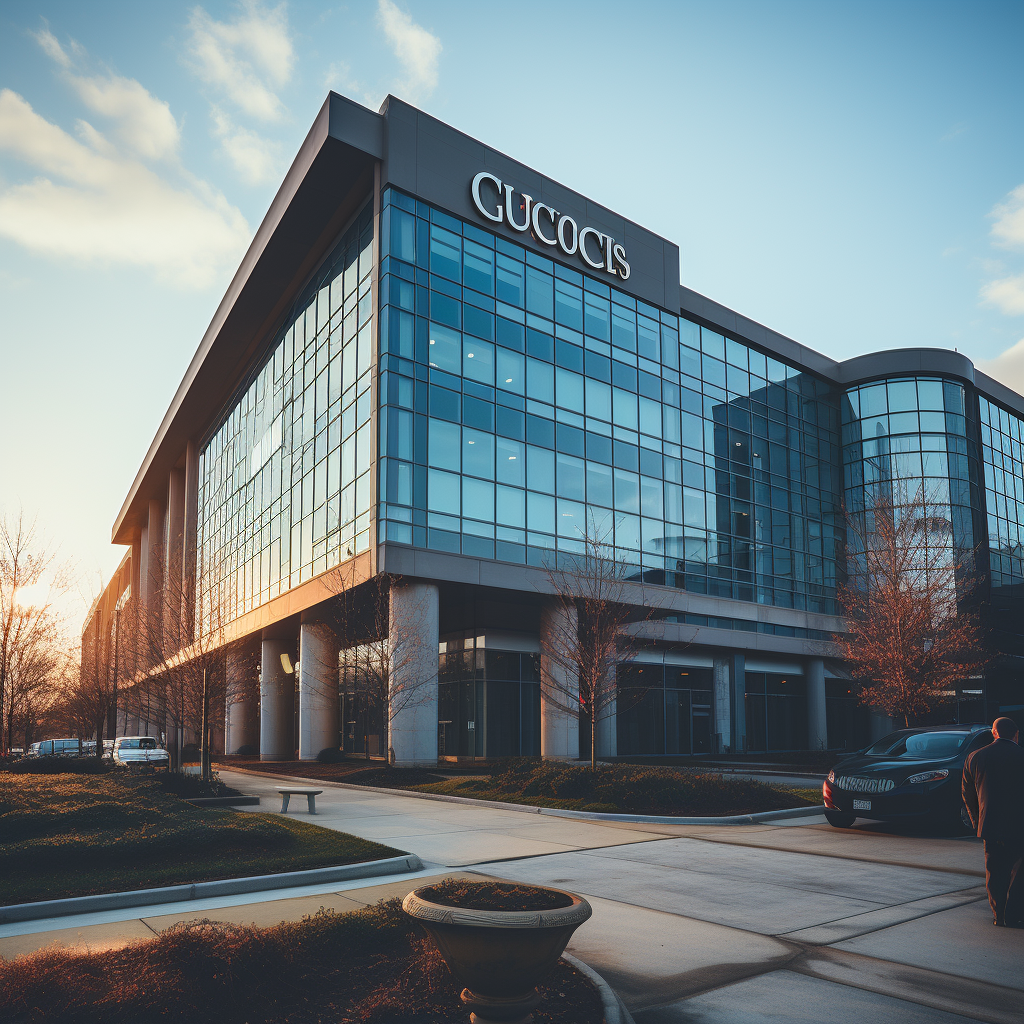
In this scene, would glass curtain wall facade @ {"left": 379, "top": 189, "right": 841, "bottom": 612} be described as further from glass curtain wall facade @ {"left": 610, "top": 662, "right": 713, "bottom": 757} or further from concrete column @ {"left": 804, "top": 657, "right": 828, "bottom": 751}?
glass curtain wall facade @ {"left": 610, "top": 662, "right": 713, "bottom": 757}

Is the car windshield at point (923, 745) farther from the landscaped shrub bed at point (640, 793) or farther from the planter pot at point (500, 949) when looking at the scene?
the planter pot at point (500, 949)

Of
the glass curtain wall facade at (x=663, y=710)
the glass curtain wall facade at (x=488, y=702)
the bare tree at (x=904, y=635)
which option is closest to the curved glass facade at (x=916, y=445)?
the glass curtain wall facade at (x=663, y=710)

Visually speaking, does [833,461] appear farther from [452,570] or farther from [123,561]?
[123,561]

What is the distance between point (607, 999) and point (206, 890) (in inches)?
199

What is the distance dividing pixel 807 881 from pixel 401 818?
8.16 metres

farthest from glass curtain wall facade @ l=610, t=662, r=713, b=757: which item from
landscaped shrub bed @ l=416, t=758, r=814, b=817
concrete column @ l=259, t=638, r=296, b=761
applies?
landscaped shrub bed @ l=416, t=758, r=814, b=817

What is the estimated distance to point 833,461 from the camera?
49.3 metres

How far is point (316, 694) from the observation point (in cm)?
3456

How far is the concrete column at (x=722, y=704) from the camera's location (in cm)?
4028

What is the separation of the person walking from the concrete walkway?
33 centimetres

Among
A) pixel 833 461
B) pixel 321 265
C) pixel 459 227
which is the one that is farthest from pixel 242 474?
pixel 833 461

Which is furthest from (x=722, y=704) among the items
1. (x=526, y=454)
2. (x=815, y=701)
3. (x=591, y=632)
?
(x=591, y=632)

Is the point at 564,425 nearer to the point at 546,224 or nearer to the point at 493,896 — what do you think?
the point at 546,224

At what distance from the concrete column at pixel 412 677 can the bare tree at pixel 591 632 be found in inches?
159
